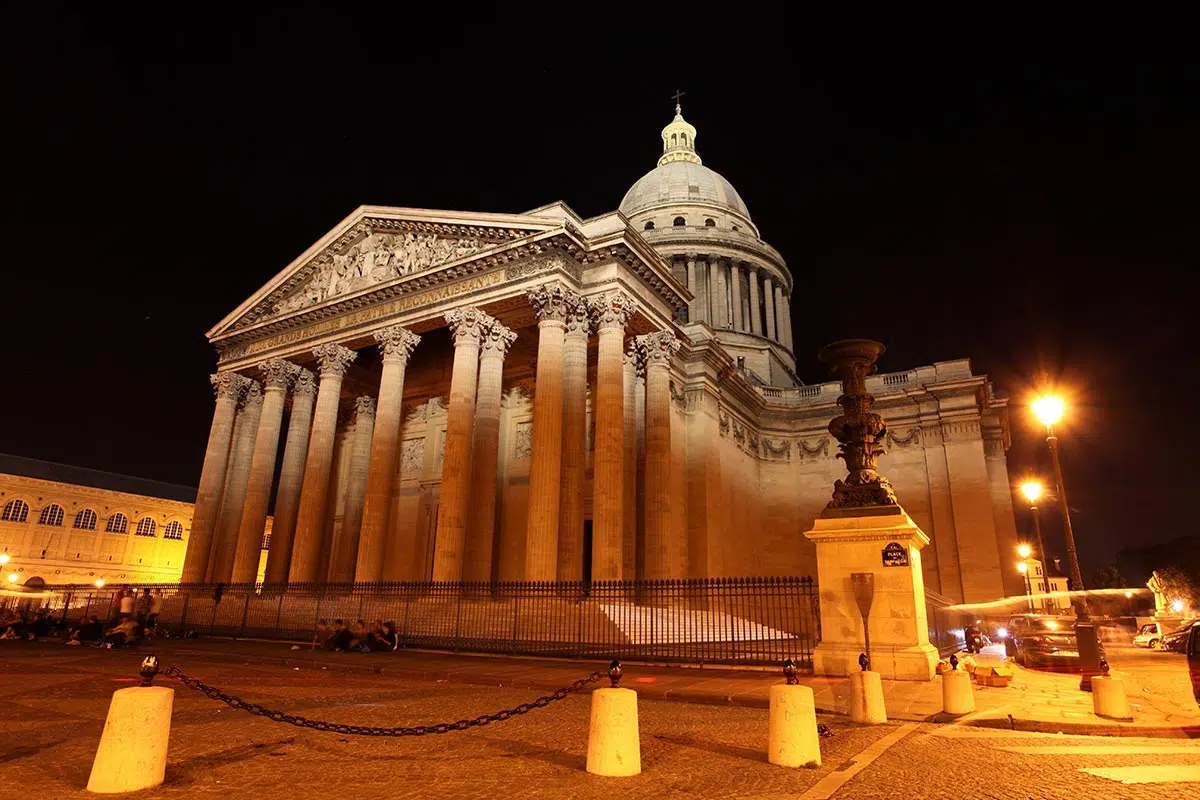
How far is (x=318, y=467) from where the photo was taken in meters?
27.7

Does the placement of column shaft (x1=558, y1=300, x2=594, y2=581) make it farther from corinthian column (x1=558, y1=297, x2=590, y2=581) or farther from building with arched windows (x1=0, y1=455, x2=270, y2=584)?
building with arched windows (x1=0, y1=455, x2=270, y2=584)

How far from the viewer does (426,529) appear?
32.4 metres

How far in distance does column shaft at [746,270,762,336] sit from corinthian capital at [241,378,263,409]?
3259 centimetres

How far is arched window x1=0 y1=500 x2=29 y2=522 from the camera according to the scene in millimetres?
53409

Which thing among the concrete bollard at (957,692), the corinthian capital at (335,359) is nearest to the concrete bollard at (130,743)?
the concrete bollard at (957,692)

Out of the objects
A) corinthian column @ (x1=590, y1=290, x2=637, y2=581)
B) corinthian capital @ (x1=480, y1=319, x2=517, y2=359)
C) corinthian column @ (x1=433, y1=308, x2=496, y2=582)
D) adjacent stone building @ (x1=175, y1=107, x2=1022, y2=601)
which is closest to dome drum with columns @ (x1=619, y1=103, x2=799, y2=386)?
adjacent stone building @ (x1=175, y1=107, x2=1022, y2=601)

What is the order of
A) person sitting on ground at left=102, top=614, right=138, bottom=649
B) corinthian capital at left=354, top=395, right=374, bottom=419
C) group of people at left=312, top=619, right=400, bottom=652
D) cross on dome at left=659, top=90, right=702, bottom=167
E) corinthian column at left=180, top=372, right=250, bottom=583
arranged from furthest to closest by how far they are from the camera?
cross on dome at left=659, top=90, right=702, bottom=167
corinthian capital at left=354, top=395, right=374, bottom=419
corinthian column at left=180, top=372, right=250, bottom=583
person sitting on ground at left=102, top=614, right=138, bottom=649
group of people at left=312, top=619, right=400, bottom=652

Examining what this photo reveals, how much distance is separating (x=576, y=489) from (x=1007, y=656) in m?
13.4

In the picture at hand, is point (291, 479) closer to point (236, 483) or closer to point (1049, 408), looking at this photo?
point (236, 483)

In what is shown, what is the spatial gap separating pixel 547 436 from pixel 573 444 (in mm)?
1086

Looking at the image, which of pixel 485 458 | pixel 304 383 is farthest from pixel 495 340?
pixel 304 383

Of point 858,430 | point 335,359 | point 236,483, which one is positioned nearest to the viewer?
point 858,430

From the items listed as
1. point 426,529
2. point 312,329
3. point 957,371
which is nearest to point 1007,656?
point 957,371

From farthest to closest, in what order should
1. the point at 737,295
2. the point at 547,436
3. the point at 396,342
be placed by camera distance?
1. the point at 737,295
2. the point at 396,342
3. the point at 547,436
